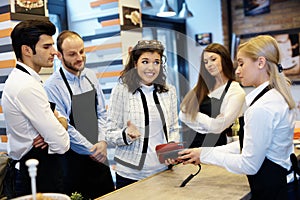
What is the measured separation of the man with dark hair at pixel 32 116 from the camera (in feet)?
5.29

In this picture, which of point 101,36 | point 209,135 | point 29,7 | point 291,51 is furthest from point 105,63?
point 291,51

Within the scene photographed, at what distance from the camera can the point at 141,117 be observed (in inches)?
70.9

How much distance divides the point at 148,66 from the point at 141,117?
0.28m

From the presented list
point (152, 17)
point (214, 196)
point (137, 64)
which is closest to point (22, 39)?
point (137, 64)

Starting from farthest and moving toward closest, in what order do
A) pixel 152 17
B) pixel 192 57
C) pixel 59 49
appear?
pixel 192 57, pixel 152 17, pixel 59 49

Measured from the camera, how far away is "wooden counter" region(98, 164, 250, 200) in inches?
52.9

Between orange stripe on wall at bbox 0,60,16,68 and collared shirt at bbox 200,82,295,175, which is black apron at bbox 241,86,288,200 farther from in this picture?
orange stripe on wall at bbox 0,60,16,68

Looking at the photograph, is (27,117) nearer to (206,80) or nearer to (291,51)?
(206,80)

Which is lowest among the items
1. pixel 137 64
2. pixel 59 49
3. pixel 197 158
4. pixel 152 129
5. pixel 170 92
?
pixel 197 158

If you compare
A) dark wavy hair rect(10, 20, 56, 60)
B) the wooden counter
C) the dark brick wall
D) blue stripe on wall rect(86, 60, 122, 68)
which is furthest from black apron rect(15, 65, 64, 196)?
the dark brick wall

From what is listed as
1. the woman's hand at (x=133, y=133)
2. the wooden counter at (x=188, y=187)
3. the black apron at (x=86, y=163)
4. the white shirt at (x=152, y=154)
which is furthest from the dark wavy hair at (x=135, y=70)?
the wooden counter at (x=188, y=187)

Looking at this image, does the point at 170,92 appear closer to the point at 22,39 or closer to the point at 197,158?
the point at 197,158

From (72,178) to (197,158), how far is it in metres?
0.86

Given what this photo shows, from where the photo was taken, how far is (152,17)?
481 centimetres
